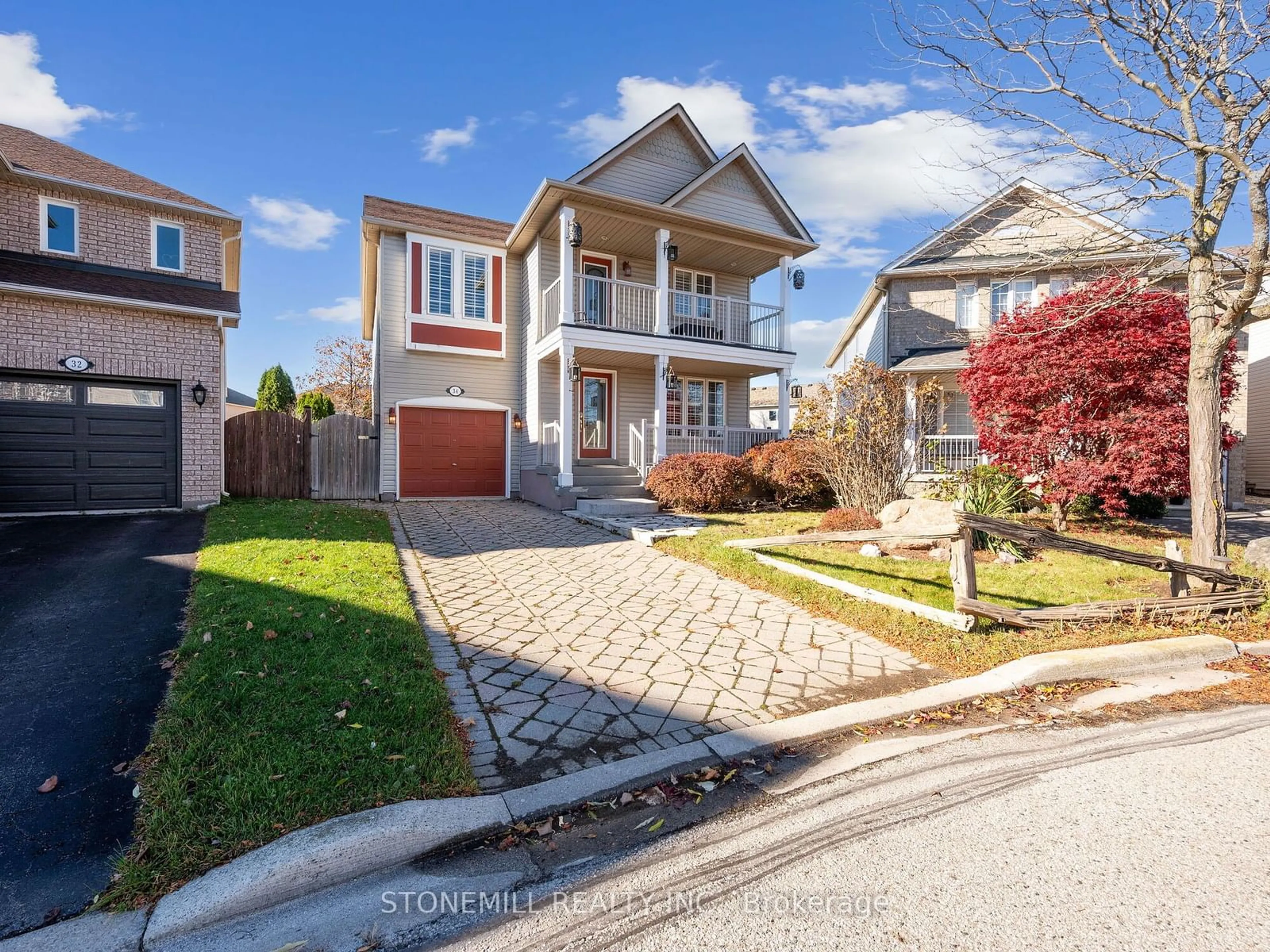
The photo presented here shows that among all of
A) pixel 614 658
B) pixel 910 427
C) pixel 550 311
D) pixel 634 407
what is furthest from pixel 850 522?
pixel 550 311

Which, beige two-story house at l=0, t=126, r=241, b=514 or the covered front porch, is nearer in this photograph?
beige two-story house at l=0, t=126, r=241, b=514

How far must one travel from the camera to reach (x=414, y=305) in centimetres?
1345

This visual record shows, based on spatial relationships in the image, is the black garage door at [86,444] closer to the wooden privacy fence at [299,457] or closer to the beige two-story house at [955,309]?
the wooden privacy fence at [299,457]

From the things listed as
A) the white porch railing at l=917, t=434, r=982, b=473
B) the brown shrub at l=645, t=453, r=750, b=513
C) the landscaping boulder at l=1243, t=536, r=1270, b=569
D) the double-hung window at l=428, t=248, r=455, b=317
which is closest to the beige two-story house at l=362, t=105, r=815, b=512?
the double-hung window at l=428, t=248, r=455, b=317

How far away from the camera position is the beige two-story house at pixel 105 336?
973cm

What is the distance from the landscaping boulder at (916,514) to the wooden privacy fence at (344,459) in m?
11.0

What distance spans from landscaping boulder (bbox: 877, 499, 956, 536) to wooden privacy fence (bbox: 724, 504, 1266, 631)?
7.29ft

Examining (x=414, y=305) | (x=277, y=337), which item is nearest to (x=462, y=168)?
(x=414, y=305)

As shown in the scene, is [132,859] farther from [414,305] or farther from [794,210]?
[794,210]

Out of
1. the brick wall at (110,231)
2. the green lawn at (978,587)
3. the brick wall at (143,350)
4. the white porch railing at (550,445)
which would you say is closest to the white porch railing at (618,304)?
the white porch railing at (550,445)

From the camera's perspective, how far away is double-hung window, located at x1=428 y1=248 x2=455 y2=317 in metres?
13.7

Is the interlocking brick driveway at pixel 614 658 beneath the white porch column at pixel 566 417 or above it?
beneath
